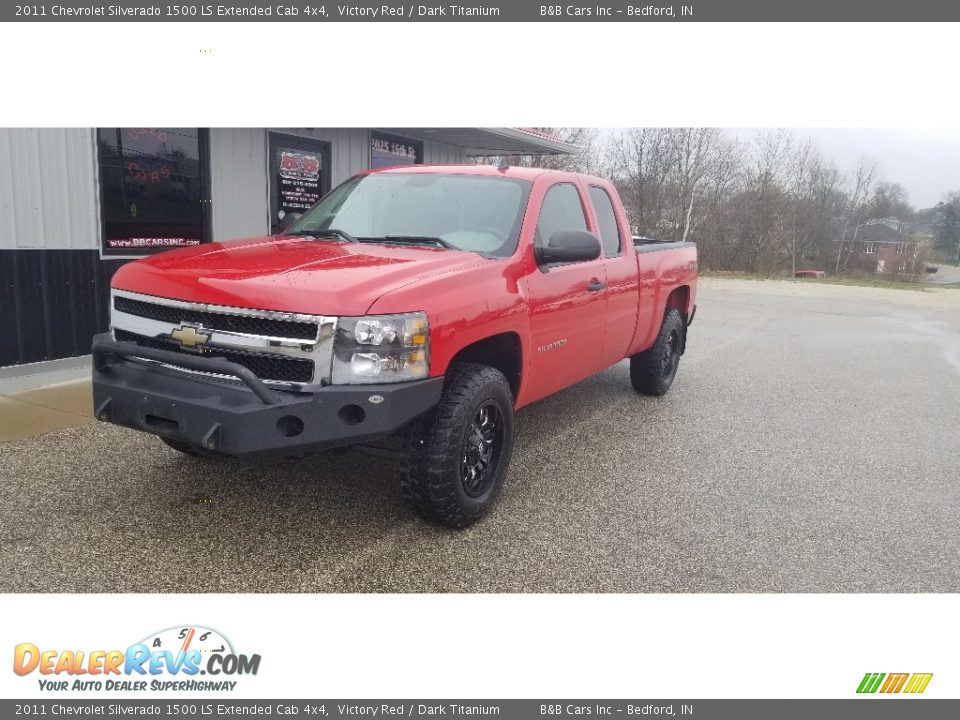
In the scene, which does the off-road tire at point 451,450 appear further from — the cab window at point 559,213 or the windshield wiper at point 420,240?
the cab window at point 559,213

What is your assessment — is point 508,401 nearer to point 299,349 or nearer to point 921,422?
point 299,349

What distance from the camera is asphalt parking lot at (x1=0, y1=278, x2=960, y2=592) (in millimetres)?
3592

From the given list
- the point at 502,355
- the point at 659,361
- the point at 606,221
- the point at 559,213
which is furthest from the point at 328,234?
the point at 659,361

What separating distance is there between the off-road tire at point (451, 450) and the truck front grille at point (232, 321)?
77cm

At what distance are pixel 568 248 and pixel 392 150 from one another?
848cm

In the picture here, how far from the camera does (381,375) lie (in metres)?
3.48

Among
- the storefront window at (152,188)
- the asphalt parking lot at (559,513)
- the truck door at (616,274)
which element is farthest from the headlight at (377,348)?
the storefront window at (152,188)

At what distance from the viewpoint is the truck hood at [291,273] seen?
343 cm

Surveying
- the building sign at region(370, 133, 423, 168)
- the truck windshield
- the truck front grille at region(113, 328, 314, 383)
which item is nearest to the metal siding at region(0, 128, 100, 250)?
the truck windshield

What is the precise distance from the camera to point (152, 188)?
8.04 m

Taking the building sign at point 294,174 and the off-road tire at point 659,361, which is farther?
the building sign at point 294,174

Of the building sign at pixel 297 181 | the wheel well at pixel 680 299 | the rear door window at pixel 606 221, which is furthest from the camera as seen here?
the building sign at pixel 297 181

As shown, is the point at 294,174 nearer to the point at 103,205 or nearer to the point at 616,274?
the point at 103,205

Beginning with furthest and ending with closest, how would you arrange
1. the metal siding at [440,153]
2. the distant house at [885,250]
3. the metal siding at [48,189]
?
the distant house at [885,250]
the metal siding at [440,153]
the metal siding at [48,189]
